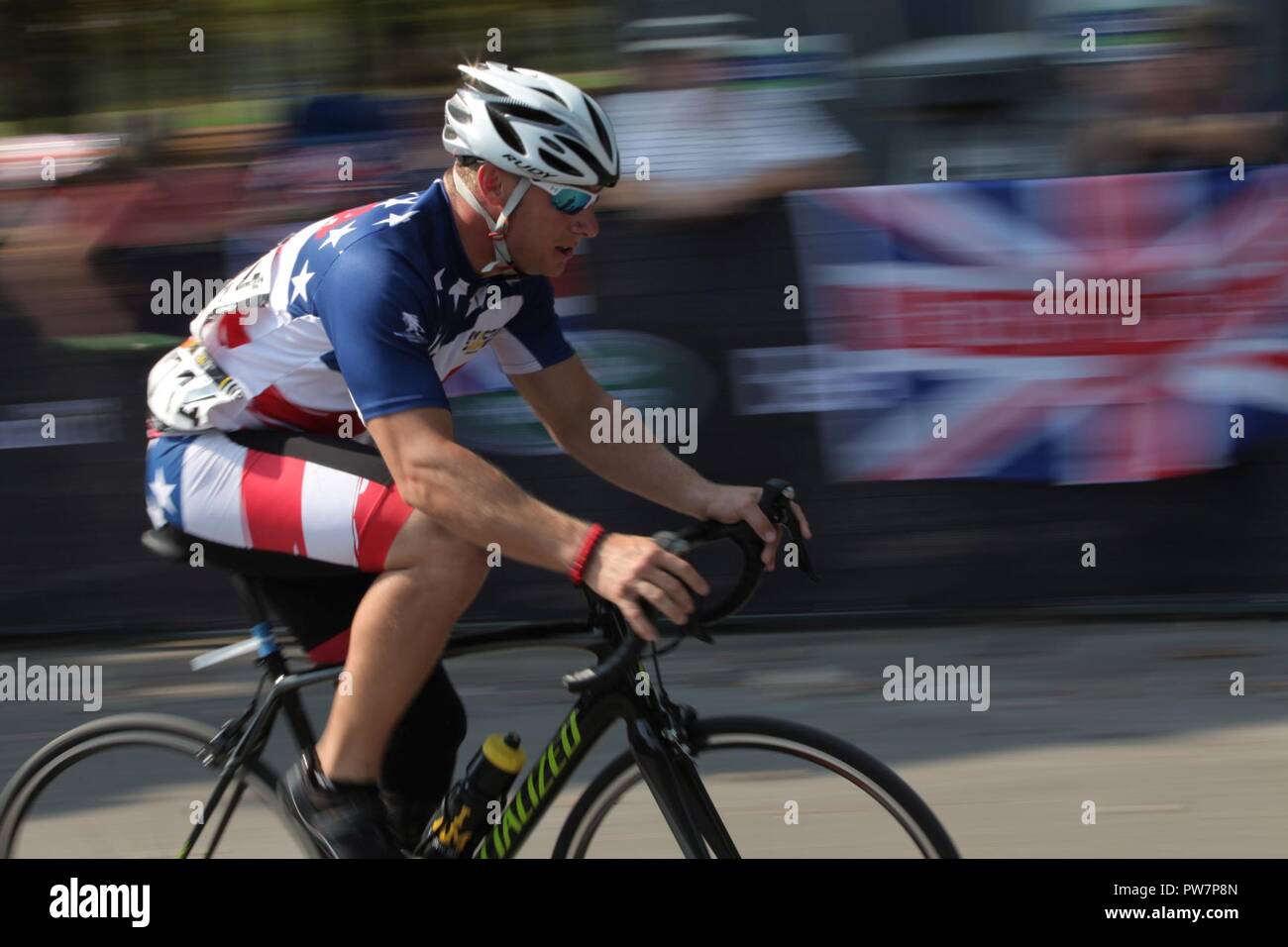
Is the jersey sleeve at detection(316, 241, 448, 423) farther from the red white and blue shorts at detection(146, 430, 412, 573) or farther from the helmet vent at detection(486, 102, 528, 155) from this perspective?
the helmet vent at detection(486, 102, 528, 155)

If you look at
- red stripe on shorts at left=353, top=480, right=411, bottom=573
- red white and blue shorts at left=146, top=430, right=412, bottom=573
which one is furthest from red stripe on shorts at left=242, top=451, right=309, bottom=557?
red stripe on shorts at left=353, top=480, right=411, bottom=573

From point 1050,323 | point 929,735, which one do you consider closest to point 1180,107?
point 1050,323

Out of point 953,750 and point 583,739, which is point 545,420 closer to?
point 583,739

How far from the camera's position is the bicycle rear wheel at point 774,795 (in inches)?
117

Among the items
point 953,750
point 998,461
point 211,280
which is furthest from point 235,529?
point 998,461

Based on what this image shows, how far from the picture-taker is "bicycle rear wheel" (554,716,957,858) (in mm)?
2967

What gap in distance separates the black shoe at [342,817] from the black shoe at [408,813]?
14cm

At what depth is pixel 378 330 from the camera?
9.19ft

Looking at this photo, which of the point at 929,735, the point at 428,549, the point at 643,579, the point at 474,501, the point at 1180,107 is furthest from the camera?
the point at 1180,107

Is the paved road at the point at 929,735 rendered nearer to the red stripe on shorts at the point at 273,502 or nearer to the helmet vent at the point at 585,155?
the red stripe on shorts at the point at 273,502

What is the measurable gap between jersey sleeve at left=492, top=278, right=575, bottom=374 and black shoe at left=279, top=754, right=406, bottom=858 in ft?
2.85

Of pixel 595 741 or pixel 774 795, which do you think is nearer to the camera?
pixel 595 741

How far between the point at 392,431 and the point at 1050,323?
12.2ft

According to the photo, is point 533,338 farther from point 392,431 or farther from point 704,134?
point 704,134
